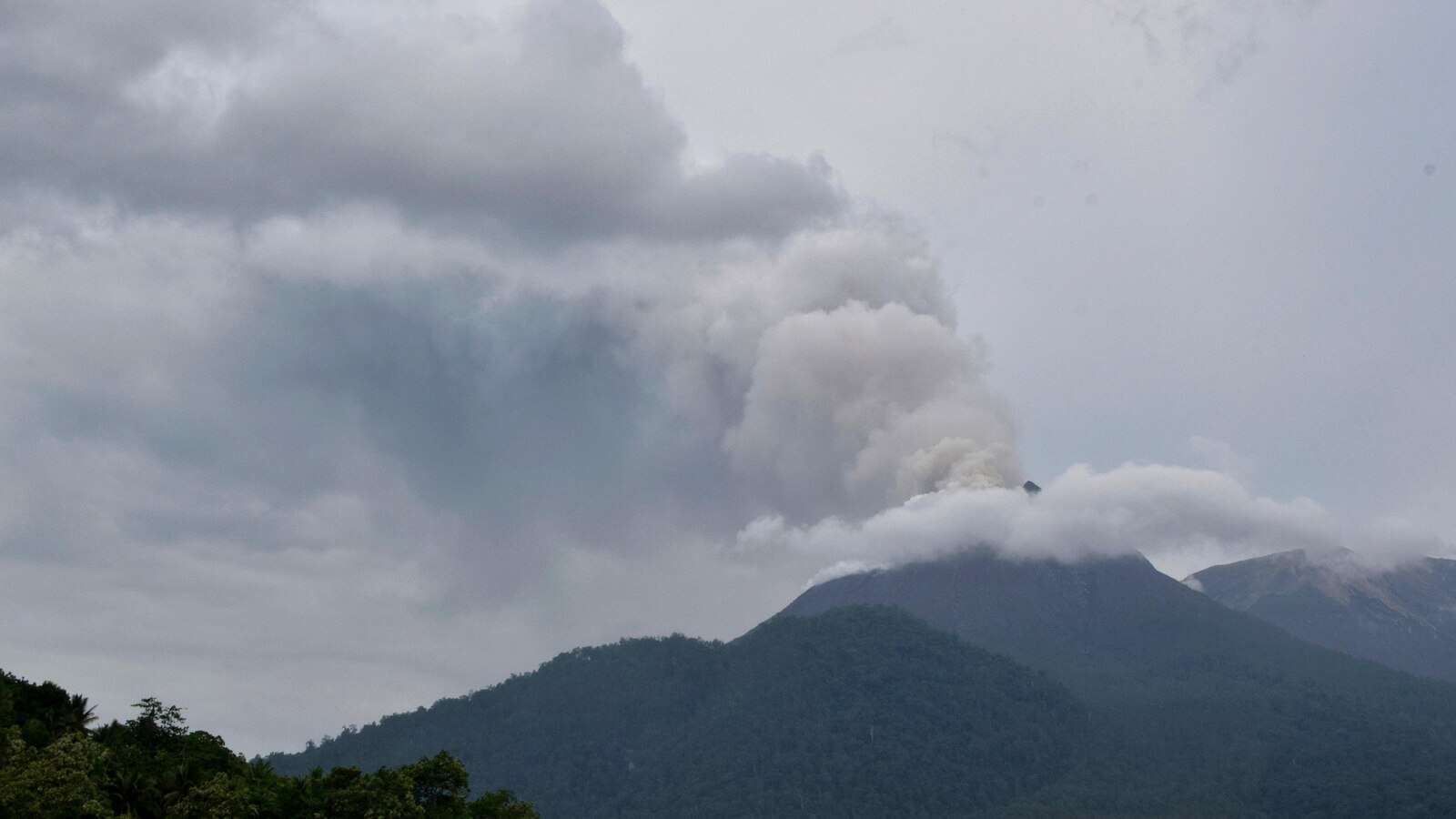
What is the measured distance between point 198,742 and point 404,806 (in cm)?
1868

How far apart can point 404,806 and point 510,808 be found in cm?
1206

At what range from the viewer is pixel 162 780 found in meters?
72.0

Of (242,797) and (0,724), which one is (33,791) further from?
(0,724)

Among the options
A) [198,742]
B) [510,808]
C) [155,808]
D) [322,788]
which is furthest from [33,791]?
[510,808]

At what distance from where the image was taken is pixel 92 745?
6988cm

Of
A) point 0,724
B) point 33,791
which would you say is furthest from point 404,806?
point 0,724

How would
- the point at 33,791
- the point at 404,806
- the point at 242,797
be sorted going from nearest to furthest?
the point at 33,791
the point at 242,797
the point at 404,806

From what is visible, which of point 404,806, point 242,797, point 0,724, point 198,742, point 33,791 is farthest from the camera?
point 198,742

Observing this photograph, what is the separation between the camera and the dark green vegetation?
211ft

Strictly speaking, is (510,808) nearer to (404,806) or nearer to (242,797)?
(404,806)

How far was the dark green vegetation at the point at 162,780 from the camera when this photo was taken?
6444cm

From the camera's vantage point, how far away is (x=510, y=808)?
281 feet

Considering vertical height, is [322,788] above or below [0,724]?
below

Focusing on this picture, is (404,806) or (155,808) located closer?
(155,808)
